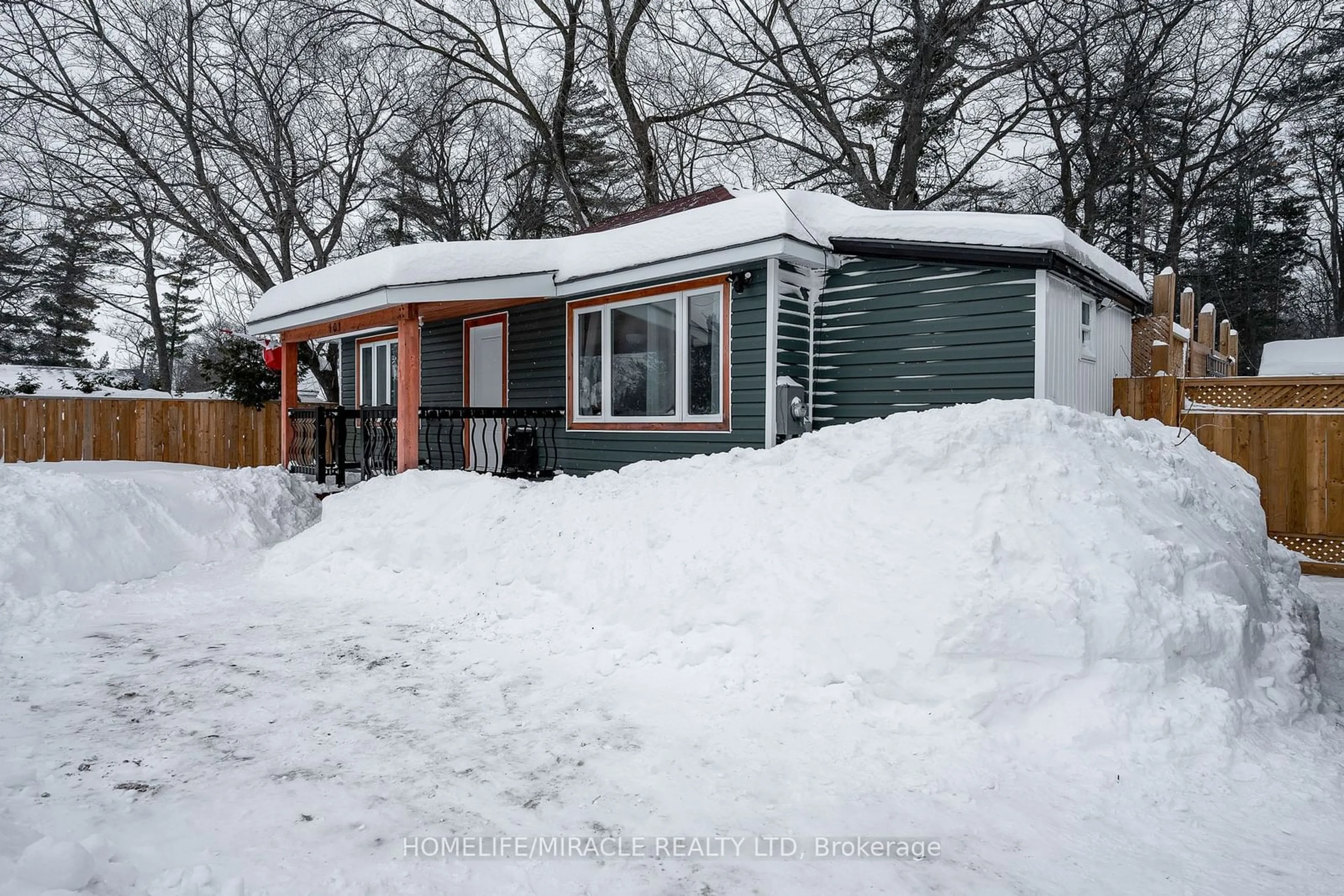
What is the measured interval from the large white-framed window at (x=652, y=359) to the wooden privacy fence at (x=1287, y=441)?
529 centimetres

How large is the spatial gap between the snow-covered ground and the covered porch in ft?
10.7

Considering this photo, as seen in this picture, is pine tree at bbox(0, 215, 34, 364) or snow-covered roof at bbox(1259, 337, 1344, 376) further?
pine tree at bbox(0, 215, 34, 364)

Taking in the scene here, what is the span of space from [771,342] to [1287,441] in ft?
19.3

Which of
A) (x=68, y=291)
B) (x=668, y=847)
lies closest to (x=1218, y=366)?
(x=668, y=847)

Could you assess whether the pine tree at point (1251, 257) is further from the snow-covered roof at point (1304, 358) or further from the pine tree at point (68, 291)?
the pine tree at point (68, 291)

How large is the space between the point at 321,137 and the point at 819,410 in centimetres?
1744

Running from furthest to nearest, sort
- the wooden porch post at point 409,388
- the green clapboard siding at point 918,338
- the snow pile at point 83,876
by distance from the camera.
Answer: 1. the wooden porch post at point 409,388
2. the green clapboard siding at point 918,338
3. the snow pile at point 83,876

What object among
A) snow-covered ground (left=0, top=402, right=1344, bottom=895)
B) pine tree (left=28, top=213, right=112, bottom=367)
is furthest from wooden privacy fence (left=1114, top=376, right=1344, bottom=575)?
pine tree (left=28, top=213, right=112, bottom=367)

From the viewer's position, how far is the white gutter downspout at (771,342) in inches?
299

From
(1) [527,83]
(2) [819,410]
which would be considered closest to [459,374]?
(2) [819,410]

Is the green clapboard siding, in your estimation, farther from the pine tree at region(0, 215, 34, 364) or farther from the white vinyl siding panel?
the pine tree at region(0, 215, 34, 364)

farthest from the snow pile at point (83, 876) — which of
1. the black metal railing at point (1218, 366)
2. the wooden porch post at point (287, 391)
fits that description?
the black metal railing at point (1218, 366)

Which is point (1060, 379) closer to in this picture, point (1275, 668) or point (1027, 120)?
point (1275, 668)

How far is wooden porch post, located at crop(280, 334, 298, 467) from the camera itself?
36.2 feet
